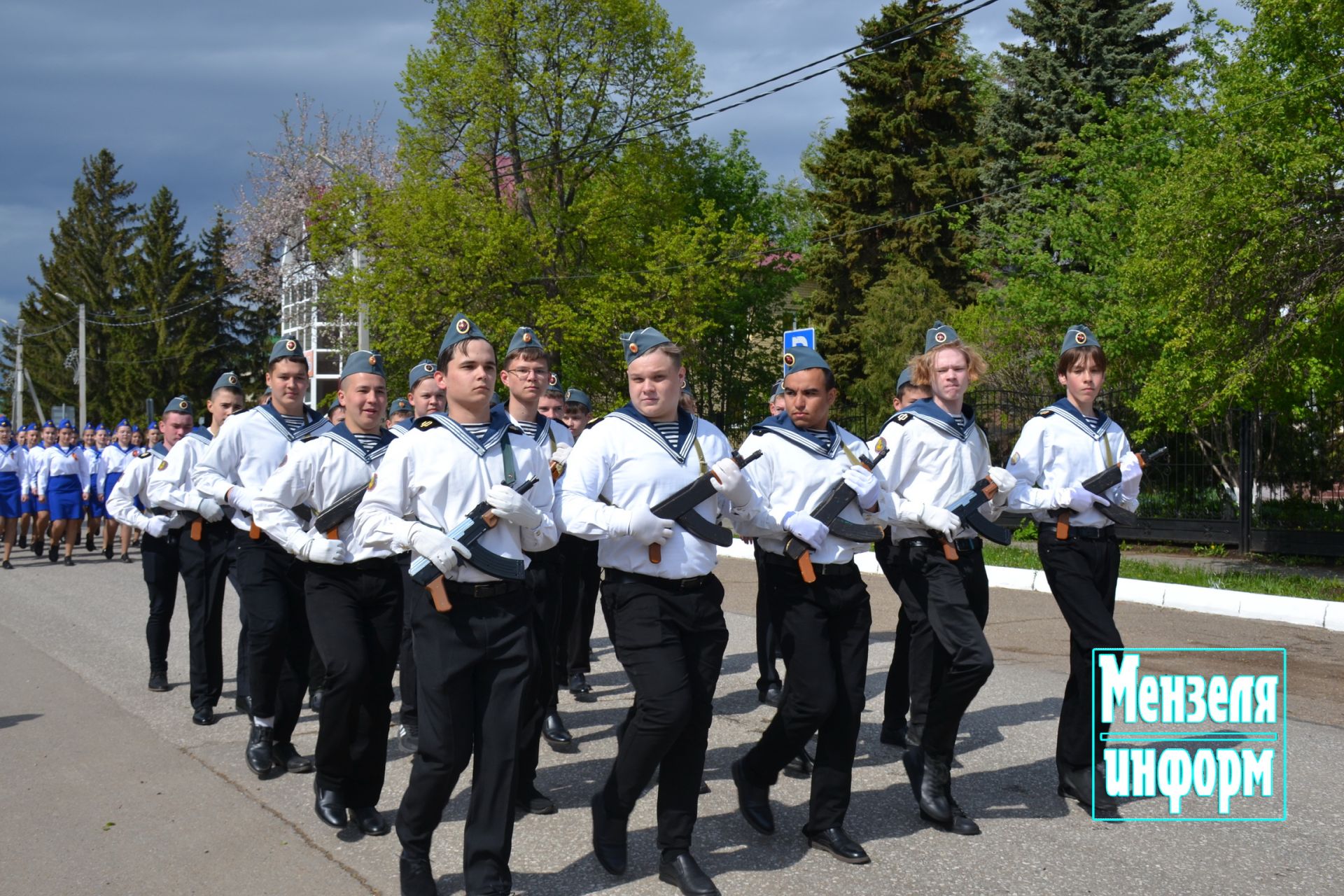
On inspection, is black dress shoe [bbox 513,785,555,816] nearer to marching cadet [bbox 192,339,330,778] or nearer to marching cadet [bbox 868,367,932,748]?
marching cadet [bbox 192,339,330,778]

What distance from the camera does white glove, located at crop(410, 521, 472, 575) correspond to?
4.03 m

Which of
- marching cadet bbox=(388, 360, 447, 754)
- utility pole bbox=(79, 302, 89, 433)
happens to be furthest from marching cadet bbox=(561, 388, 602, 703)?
utility pole bbox=(79, 302, 89, 433)

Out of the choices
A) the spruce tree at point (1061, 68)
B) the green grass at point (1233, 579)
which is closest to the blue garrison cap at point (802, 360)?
the green grass at point (1233, 579)

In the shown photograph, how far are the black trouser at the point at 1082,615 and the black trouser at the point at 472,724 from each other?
2.62m

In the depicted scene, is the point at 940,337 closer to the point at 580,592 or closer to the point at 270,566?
the point at 580,592

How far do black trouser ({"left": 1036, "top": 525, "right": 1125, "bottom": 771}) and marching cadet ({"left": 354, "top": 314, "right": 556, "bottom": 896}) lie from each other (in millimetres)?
2560

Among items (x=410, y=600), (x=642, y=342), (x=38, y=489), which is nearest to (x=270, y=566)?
(x=410, y=600)

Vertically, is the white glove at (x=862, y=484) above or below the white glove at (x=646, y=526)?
above

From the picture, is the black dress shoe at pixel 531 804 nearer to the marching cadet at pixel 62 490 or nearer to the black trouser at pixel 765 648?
the black trouser at pixel 765 648

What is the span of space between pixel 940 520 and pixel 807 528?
2.66 ft

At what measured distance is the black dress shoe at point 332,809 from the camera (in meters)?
5.06

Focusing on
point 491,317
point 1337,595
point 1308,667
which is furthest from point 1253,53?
point 491,317

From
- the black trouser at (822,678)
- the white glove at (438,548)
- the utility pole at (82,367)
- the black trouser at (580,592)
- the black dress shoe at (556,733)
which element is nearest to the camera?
the white glove at (438,548)

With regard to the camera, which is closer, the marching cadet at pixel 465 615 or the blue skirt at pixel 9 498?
the marching cadet at pixel 465 615
